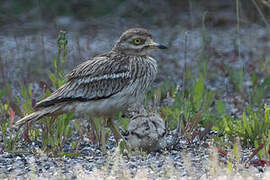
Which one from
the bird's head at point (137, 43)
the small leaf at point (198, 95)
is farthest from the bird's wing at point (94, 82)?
the small leaf at point (198, 95)

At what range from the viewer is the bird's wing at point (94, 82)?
538 centimetres

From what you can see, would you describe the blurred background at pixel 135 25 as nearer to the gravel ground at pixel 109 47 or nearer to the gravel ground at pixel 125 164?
the gravel ground at pixel 109 47

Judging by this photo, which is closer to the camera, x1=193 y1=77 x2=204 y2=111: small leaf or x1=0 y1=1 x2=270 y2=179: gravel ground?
x1=0 y1=1 x2=270 y2=179: gravel ground

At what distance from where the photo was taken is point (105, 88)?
5.42m

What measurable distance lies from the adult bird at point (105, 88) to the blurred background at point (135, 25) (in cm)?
215

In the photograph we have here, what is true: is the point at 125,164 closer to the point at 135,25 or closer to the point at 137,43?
the point at 137,43

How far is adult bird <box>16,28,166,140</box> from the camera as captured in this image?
533 centimetres

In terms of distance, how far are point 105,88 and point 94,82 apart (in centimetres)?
15

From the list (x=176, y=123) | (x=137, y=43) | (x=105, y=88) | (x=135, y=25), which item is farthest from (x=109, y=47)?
(x=105, y=88)

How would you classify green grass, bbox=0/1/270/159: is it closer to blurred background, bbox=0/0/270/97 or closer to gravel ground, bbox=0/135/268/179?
gravel ground, bbox=0/135/268/179

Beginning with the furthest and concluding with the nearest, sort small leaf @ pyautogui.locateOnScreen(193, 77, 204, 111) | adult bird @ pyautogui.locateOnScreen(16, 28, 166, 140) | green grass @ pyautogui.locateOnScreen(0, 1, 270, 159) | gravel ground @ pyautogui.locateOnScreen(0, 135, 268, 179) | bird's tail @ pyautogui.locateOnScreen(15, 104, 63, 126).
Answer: small leaf @ pyautogui.locateOnScreen(193, 77, 204, 111) < adult bird @ pyautogui.locateOnScreen(16, 28, 166, 140) < bird's tail @ pyautogui.locateOnScreen(15, 104, 63, 126) < green grass @ pyautogui.locateOnScreen(0, 1, 270, 159) < gravel ground @ pyautogui.locateOnScreen(0, 135, 268, 179)

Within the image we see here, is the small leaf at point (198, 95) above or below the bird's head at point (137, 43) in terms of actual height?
below

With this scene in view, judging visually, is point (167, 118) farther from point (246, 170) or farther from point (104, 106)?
point (246, 170)

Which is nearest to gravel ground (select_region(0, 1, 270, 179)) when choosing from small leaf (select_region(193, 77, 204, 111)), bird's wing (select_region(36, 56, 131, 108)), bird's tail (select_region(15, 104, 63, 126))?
bird's tail (select_region(15, 104, 63, 126))
